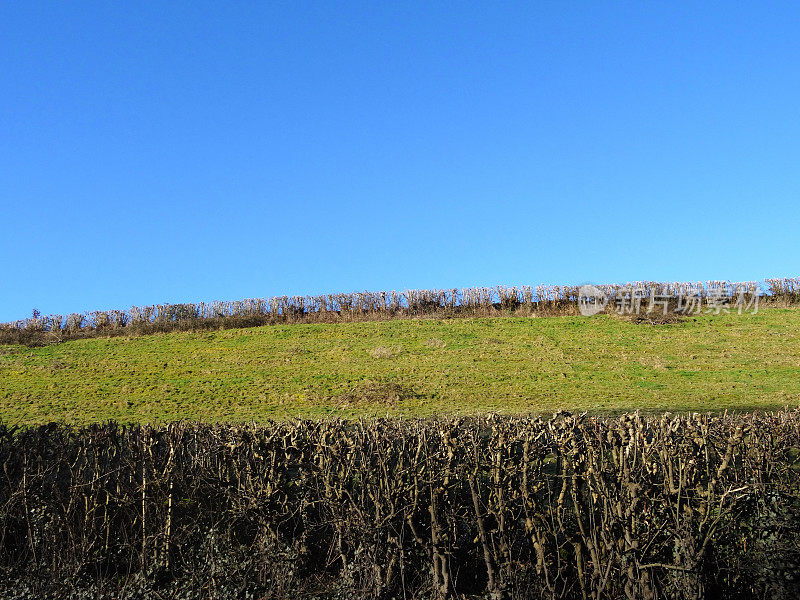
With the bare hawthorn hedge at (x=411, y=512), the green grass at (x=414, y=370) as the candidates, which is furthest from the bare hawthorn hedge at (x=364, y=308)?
the bare hawthorn hedge at (x=411, y=512)

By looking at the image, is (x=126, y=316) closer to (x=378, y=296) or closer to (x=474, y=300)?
(x=378, y=296)

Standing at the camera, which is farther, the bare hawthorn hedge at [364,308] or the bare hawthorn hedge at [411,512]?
the bare hawthorn hedge at [364,308]

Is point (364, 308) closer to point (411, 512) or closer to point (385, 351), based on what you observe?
point (385, 351)

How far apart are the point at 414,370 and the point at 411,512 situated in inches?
922

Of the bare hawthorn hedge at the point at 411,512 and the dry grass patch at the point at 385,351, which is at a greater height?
the dry grass patch at the point at 385,351

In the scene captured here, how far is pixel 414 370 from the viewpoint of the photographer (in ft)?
100

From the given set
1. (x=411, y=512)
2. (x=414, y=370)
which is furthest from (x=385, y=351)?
(x=411, y=512)

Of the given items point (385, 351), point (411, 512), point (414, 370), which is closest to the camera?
point (411, 512)

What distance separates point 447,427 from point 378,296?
39.0 m

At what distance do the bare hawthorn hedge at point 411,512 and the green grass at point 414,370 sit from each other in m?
14.4

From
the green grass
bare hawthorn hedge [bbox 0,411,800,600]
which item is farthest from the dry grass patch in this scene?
bare hawthorn hedge [bbox 0,411,800,600]

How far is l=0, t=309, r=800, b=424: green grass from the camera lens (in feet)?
81.1

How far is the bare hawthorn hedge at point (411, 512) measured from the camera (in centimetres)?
688

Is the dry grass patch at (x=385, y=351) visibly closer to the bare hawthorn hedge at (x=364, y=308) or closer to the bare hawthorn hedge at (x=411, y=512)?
the bare hawthorn hedge at (x=364, y=308)
